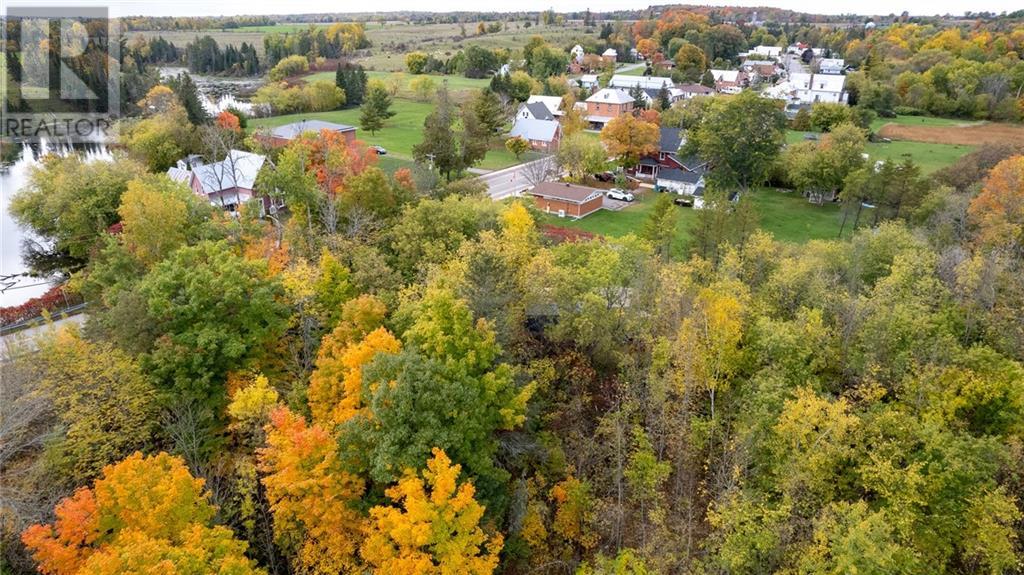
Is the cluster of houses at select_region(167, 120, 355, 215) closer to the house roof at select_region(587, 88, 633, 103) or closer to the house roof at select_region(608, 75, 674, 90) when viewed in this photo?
the house roof at select_region(587, 88, 633, 103)

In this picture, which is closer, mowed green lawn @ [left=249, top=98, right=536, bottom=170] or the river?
the river

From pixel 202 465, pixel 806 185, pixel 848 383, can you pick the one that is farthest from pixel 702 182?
pixel 202 465

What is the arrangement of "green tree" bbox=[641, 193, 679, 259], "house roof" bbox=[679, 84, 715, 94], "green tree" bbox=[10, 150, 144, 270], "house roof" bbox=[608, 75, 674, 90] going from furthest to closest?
"house roof" bbox=[679, 84, 715, 94], "house roof" bbox=[608, 75, 674, 90], "green tree" bbox=[10, 150, 144, 270], "green tree" bbox=[641, 193, 679, 259]

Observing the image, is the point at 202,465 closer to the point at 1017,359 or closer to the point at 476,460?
the point at 476,460

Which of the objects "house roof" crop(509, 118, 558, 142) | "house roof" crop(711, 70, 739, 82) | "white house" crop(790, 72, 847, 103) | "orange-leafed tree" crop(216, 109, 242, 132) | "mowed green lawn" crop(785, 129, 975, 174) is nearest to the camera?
"orange-leafed tree" crop(216, 109, 242, 132)

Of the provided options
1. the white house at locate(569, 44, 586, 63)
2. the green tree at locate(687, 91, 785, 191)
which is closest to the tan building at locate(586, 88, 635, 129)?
the green tree at locate(687, 91, 785, 191)
